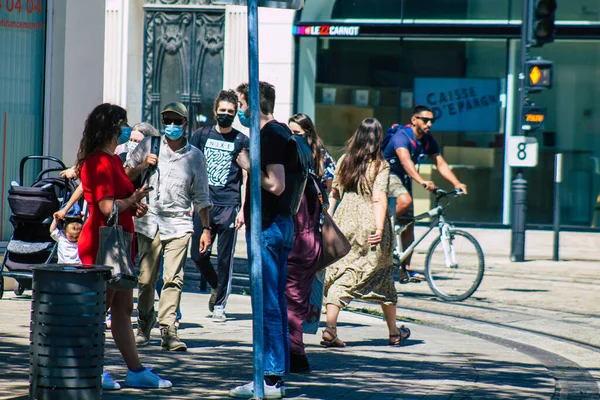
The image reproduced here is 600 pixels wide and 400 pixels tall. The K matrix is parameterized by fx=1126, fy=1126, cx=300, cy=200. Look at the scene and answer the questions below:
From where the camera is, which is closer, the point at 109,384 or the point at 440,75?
the point at 109,384

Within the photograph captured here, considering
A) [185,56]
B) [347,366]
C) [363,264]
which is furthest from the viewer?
[185,56]

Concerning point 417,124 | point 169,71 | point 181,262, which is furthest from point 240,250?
point 181,262

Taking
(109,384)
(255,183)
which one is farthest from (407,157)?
(255,183)

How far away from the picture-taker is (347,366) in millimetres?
7734

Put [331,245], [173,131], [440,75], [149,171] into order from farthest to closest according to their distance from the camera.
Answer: [440,75] < [173,131] < [331,245] < [149,171]

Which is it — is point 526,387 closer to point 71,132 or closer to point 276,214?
point 276,214

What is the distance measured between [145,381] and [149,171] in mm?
1557

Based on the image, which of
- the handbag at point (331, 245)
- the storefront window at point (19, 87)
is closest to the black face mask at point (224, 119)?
the handbag at point (331, 245)

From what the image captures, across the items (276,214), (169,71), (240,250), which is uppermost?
(169,71)

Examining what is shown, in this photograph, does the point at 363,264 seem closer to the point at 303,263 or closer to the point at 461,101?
the point at 303,263

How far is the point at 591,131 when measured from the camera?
20766 millimetres

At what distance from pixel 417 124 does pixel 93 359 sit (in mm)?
7306

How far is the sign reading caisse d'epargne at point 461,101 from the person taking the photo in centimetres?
→ 2095

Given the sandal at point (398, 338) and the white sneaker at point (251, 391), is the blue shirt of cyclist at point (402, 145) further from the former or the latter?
the white sneaker at point (251, 391)
